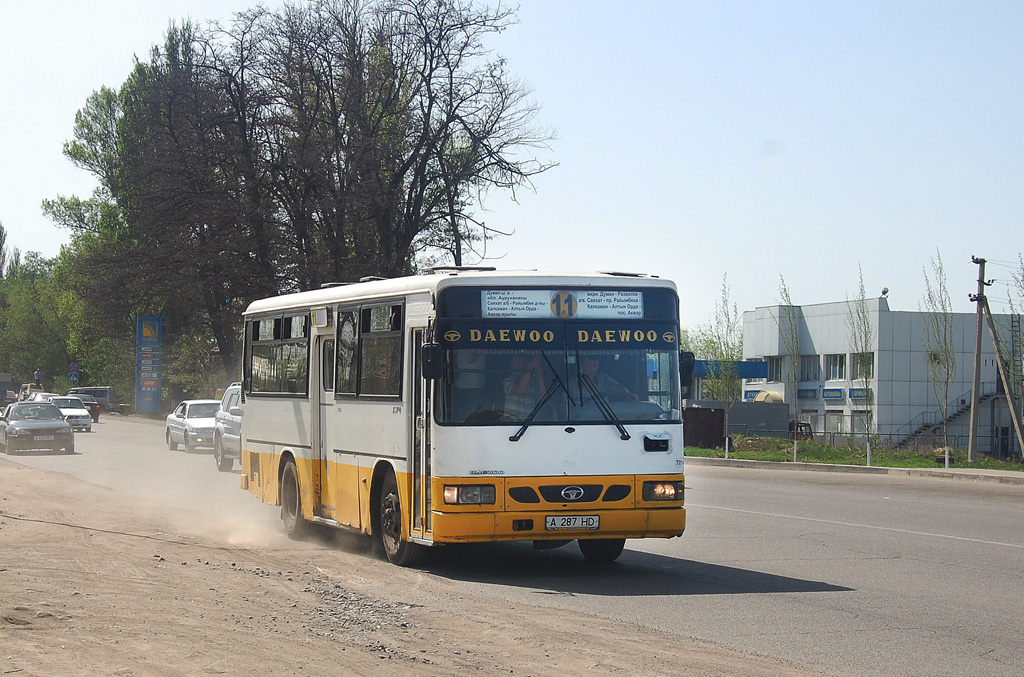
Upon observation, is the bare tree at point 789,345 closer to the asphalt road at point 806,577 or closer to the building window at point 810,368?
the building window at point 810,368

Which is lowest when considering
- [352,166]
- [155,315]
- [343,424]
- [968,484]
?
[968,484]

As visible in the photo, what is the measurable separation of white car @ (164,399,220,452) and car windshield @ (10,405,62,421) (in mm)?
3548

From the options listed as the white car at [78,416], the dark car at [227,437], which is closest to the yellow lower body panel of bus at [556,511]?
the dark car at [227,437]

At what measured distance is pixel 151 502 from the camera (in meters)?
20.6

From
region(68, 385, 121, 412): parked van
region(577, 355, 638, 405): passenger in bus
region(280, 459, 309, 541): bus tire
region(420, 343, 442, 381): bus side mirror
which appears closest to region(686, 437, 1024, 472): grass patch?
region(280, 459, 309, 541): bus tire

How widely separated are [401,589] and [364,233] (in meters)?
42.7

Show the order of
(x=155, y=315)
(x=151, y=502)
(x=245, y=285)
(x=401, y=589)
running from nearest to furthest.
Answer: (x=401, y=589)
(x=151, y=502)
(x=245, y=285)
(x=155, y=315)

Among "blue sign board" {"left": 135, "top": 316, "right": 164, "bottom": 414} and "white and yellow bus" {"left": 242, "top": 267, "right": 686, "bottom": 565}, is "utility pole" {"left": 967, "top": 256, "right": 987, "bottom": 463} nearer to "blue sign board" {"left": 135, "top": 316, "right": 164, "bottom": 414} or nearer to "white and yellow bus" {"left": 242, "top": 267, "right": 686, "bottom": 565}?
"white and yellow bus" {"left": 242, "top": 267, "right": 686, "bottom": 565}

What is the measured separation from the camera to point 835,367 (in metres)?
79.1

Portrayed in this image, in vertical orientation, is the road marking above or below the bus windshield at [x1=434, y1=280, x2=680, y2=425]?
below

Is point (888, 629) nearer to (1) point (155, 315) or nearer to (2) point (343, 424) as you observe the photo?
(2) point (343, 424)

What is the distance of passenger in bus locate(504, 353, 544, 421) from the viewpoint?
11.8 metres

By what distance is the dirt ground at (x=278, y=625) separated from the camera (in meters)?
7.33

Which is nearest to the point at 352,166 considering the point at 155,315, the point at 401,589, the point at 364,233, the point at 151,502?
the point at 364,233
